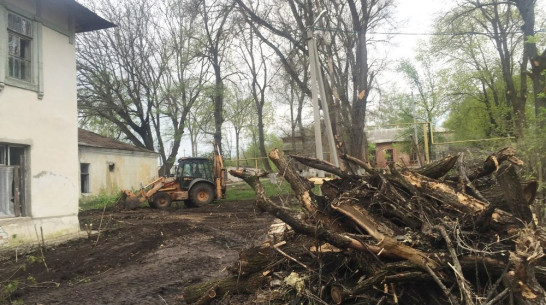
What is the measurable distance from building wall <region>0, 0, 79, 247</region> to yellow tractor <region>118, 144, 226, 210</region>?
636cm

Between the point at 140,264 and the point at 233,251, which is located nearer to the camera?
the point at 140,264

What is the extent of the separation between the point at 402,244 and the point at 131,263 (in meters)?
6.00

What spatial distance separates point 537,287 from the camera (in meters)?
2.84

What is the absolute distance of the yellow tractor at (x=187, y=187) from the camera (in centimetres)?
1689

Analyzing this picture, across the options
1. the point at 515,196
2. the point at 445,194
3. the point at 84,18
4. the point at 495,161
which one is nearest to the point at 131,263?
the point at 445,194

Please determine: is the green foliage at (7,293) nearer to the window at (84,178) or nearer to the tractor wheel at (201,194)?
the tractor wheel at (201,194)

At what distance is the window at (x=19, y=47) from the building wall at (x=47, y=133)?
22cm

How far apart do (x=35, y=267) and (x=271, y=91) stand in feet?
86.1

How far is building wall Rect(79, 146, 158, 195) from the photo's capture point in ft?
69.8

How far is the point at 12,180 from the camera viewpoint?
8.88 meters

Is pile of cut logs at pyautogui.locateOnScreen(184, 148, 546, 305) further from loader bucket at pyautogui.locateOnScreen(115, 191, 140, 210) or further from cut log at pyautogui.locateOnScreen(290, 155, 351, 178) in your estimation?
loader bucket at pyautogui.locateOnScreen(115, 191, 140, 210)

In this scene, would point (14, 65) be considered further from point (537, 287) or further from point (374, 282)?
point (537, 287)

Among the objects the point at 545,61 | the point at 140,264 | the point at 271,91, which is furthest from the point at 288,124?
the point at 140,264

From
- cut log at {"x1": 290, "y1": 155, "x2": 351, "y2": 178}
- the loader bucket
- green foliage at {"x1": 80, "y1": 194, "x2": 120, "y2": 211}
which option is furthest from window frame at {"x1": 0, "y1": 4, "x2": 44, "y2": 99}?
green foliage at {"x1": 80, "y1": 194, "x2": 120, "y2": 211}
